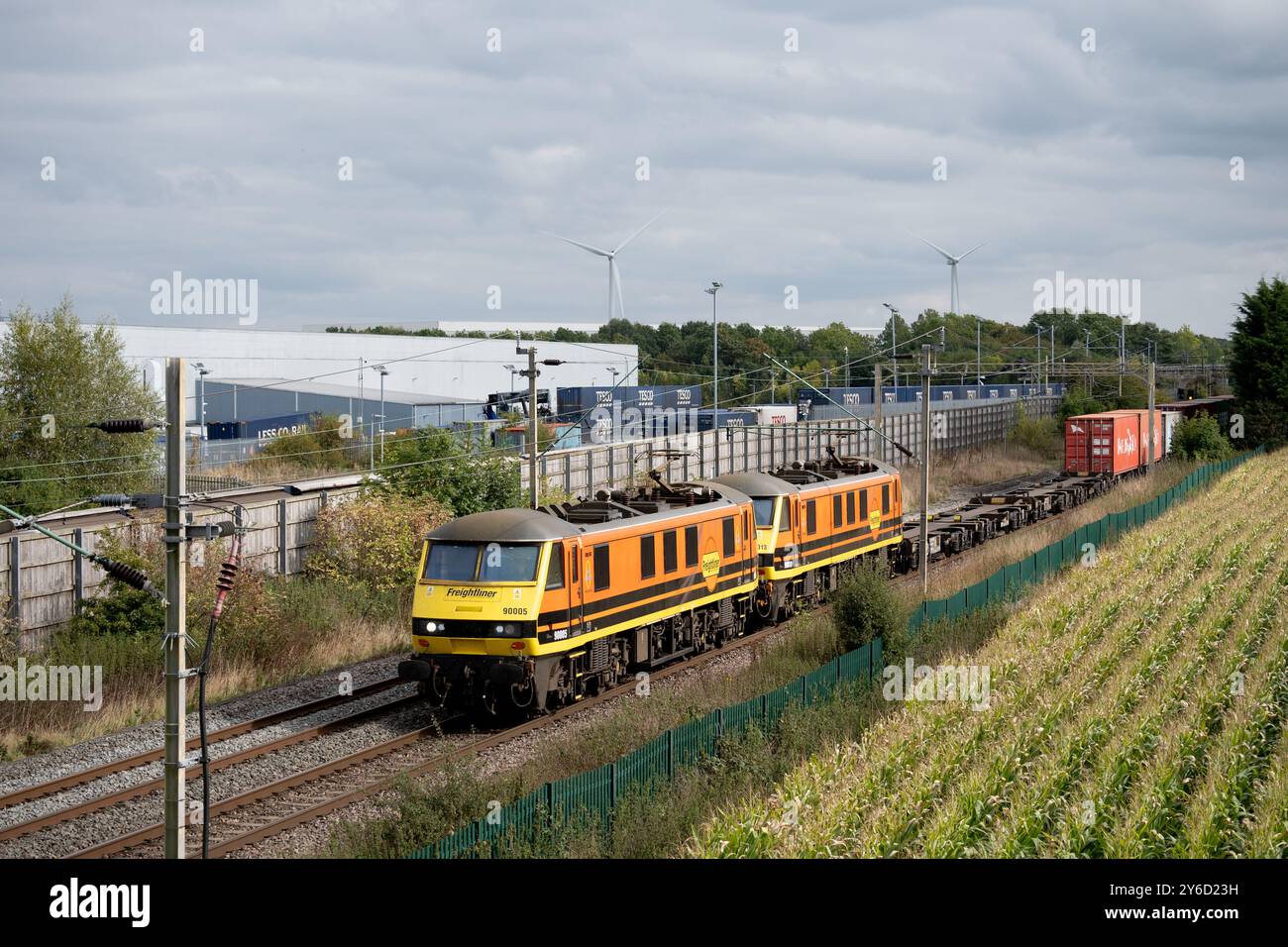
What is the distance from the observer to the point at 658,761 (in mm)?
16078

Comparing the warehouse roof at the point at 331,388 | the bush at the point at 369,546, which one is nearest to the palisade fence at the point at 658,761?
the bush at the point at 369,546

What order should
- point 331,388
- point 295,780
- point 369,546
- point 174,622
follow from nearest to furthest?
point 174,622
point 295,780
point 369,546
point 331,388

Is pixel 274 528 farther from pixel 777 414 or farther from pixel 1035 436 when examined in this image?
pixel 1035 436

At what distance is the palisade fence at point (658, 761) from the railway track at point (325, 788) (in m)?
2.33

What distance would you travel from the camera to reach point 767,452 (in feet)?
183

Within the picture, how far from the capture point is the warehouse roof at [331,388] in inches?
3127

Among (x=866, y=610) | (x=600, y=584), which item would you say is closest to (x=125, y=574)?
(x=600, y=584)

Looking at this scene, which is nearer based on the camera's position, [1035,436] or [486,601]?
[486,601]

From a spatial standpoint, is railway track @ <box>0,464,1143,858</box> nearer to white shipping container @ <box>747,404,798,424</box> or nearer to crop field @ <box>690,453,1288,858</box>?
crop field @ <box>690,453,1288,858</box>

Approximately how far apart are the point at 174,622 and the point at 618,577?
10.7m
